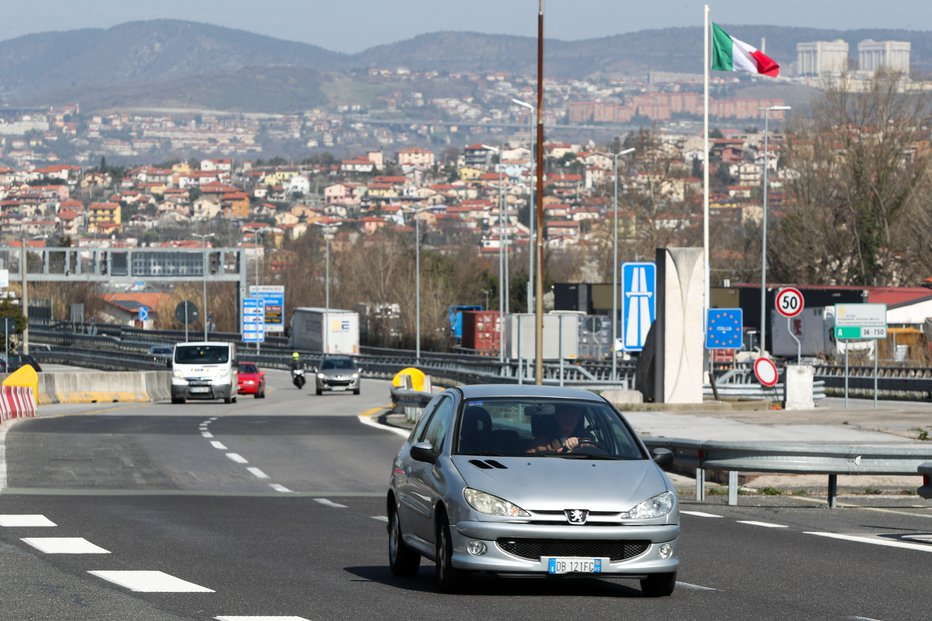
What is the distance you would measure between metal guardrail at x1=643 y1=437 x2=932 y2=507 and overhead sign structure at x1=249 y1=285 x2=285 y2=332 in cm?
9153

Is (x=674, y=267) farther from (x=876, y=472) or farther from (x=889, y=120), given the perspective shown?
(x=889, y=120)

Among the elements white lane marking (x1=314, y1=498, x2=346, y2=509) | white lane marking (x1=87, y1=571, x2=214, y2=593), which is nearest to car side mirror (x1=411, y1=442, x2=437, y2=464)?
white lane marking (x1=87, y1=571, x2=214, y2=593)

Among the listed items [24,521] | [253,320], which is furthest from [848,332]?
[253,320]

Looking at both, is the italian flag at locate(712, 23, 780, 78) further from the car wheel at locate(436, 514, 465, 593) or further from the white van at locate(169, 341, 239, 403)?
the car wheel at locate(436, 514, 465, 593)

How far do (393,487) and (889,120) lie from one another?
265 feet

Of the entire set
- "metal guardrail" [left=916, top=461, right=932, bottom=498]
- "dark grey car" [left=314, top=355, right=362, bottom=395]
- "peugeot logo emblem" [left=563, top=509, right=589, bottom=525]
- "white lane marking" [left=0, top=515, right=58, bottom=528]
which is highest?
"peugeot logo emblem" [left=563, top=509, right=589, bottom=525]

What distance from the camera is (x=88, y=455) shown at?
2620cm

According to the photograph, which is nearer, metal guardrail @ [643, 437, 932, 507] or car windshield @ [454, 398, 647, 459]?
car windshield @ [454, 398, 647, 459]

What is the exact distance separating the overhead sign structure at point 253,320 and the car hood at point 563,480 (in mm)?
87740

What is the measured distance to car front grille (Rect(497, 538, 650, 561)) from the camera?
10.6 m

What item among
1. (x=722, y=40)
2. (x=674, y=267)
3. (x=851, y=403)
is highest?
(x=722, y=40)

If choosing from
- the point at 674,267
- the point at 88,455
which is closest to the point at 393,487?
the point at 88,455

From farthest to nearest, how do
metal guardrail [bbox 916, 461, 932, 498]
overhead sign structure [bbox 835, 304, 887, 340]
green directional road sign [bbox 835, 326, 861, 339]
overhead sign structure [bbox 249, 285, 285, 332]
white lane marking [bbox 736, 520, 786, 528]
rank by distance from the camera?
overhead sign structure [bbox 249, 285, 285, 332]
green directional road sign [bbox 835, 326, 861, 339]
overhead sign structure [bbox 835, 304, 887, 340]
white lane marking [bbox 736, 520, 786, 528]
metal guardrail [bbox 916, 461, 932, 498]

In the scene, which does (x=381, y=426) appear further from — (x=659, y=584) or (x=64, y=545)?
(x=659, y=584)
